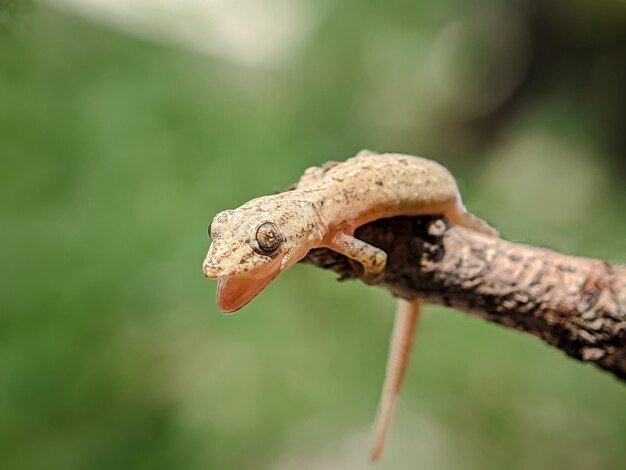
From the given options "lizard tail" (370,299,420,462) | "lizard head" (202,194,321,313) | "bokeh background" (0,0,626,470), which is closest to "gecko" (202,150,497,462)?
"lizard head" (202,194,321,313)

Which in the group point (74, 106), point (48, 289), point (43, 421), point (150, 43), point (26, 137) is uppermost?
point (150, 43)

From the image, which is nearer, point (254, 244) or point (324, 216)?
point (254, 244)

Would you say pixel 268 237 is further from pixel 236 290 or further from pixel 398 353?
pixel 398 353

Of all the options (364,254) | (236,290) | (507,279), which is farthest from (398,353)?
(236,290)

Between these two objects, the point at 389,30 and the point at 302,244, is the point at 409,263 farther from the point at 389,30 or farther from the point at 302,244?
the point at 389,30

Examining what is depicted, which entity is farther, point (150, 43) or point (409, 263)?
point (150, 43)

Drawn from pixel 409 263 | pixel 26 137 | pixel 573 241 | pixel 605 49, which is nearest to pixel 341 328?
pixel 573 241

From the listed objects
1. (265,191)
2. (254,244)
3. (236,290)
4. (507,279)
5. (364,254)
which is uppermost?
(265,191)

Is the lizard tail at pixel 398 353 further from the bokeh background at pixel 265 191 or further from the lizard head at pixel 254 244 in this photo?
the lizard head at pixel 254 244
